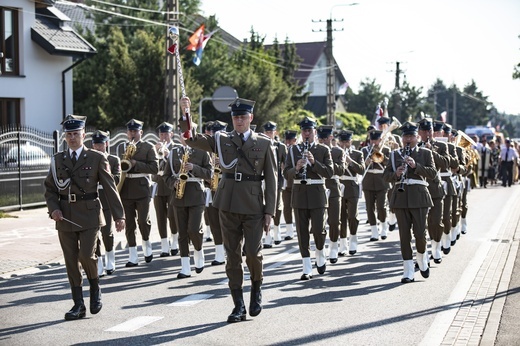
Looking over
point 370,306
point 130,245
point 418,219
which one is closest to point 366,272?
point 418,219

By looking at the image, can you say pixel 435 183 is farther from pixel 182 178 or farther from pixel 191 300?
pixel 191 300

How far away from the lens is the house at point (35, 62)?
32.6 metres

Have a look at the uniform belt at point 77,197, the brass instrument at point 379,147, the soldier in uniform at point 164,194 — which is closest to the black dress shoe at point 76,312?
the uniform belt at point 77,197

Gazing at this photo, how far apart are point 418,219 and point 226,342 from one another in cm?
461

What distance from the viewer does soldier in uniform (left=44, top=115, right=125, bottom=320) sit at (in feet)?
30.9

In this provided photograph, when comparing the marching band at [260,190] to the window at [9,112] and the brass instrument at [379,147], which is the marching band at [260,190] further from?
the window at [9,112]

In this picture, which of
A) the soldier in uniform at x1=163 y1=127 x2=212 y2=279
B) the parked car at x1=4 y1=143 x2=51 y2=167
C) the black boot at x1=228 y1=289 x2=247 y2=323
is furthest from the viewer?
the parked car at x1=4 y1=143 x2=51 y2=167

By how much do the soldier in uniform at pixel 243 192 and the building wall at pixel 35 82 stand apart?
952 inches

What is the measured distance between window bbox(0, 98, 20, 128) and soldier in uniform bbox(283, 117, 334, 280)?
23.1 m

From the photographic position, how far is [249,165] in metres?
9.34

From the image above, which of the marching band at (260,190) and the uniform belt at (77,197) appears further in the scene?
the uniform belt at (77,197)

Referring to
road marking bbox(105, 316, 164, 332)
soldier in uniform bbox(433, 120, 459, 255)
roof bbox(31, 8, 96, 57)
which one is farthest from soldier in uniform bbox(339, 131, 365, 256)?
roof bbox(31, 8, 96, 57)

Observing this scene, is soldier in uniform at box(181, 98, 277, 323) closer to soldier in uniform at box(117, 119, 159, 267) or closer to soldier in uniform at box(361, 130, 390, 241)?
soldier in uniform at box(117, 119, 159, 267)

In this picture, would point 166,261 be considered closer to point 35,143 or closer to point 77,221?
point 77,221
